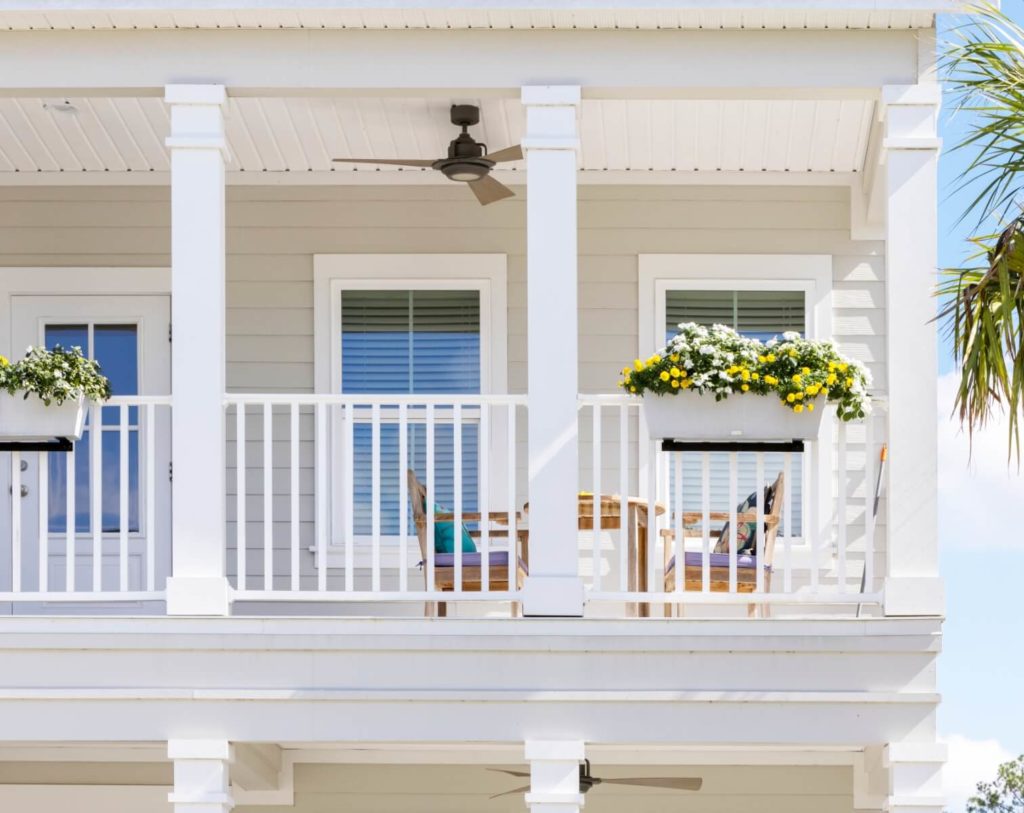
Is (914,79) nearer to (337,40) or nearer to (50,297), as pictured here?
(337,40)

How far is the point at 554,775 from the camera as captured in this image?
6188 millimetres

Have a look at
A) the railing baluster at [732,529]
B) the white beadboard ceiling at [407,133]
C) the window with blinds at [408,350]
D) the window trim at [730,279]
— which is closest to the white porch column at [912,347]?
the railing baluster at [732,529]

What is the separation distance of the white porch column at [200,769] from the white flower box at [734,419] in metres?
2.11

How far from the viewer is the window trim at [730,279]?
8.36 meters

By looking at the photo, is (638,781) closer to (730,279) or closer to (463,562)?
(463,562)

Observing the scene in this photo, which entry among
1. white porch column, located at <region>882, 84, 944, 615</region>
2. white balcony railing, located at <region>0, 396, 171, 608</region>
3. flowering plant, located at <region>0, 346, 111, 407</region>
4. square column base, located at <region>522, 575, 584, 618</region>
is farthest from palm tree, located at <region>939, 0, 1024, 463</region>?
white balcony railing, located at <region>0, 396, 171, 608</region>

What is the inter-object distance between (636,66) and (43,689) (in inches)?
133

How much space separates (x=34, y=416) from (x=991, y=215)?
12.5 ft

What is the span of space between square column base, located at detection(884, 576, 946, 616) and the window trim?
2396 mm

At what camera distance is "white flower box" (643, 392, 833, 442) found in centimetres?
627

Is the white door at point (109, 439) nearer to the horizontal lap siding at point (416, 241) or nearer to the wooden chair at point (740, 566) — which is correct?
the horizontal lap siding at point (416, 241)

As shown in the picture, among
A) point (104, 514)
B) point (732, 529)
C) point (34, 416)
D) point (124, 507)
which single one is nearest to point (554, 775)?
point (732, 529)

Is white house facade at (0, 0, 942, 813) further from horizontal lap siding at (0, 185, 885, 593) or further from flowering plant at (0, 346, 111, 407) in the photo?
flowering plant at (0, 346, 111, 407)

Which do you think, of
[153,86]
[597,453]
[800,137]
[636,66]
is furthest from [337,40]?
[800,137]
